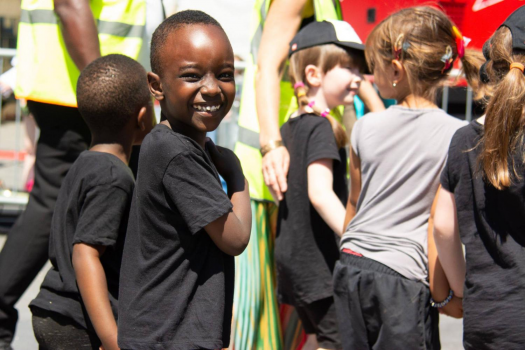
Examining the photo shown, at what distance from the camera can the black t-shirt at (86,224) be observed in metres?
2.11

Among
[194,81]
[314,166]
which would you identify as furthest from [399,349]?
[194,81]

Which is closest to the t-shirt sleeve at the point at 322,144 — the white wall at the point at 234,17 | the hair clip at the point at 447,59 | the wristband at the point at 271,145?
the wristband at the point at 271,145

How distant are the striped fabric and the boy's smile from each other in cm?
124

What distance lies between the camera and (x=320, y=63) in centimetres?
294

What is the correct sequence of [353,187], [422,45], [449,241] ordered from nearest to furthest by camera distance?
[449,241] → [422,45] → [353,187]

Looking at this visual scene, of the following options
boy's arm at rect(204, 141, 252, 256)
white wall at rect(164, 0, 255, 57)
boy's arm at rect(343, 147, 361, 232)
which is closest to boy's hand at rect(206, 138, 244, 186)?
boy's arm at rect(204, 141, 252, 256)

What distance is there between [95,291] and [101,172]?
1.18 ft

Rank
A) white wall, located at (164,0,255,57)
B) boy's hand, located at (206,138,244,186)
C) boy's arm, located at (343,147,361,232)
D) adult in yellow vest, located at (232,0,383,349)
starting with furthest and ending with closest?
white wall, located at (164,0,255,57), adult in yellow vest, located at (232,0,383,349), boy's arm, located at (343,147,361,232), boy's hand, located at (206,138,244,186)

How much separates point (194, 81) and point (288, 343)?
1691 millimetres

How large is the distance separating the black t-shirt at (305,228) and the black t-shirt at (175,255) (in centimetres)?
94

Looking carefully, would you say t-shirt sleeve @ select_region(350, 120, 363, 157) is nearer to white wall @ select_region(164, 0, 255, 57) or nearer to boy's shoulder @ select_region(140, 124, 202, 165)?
boy's shoulder @ select_region(140, 124, 202, 165)

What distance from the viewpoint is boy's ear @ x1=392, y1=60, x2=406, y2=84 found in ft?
8.31

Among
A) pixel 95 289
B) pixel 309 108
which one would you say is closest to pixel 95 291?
pixel 95 289

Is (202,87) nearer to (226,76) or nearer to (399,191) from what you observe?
(226,76)
